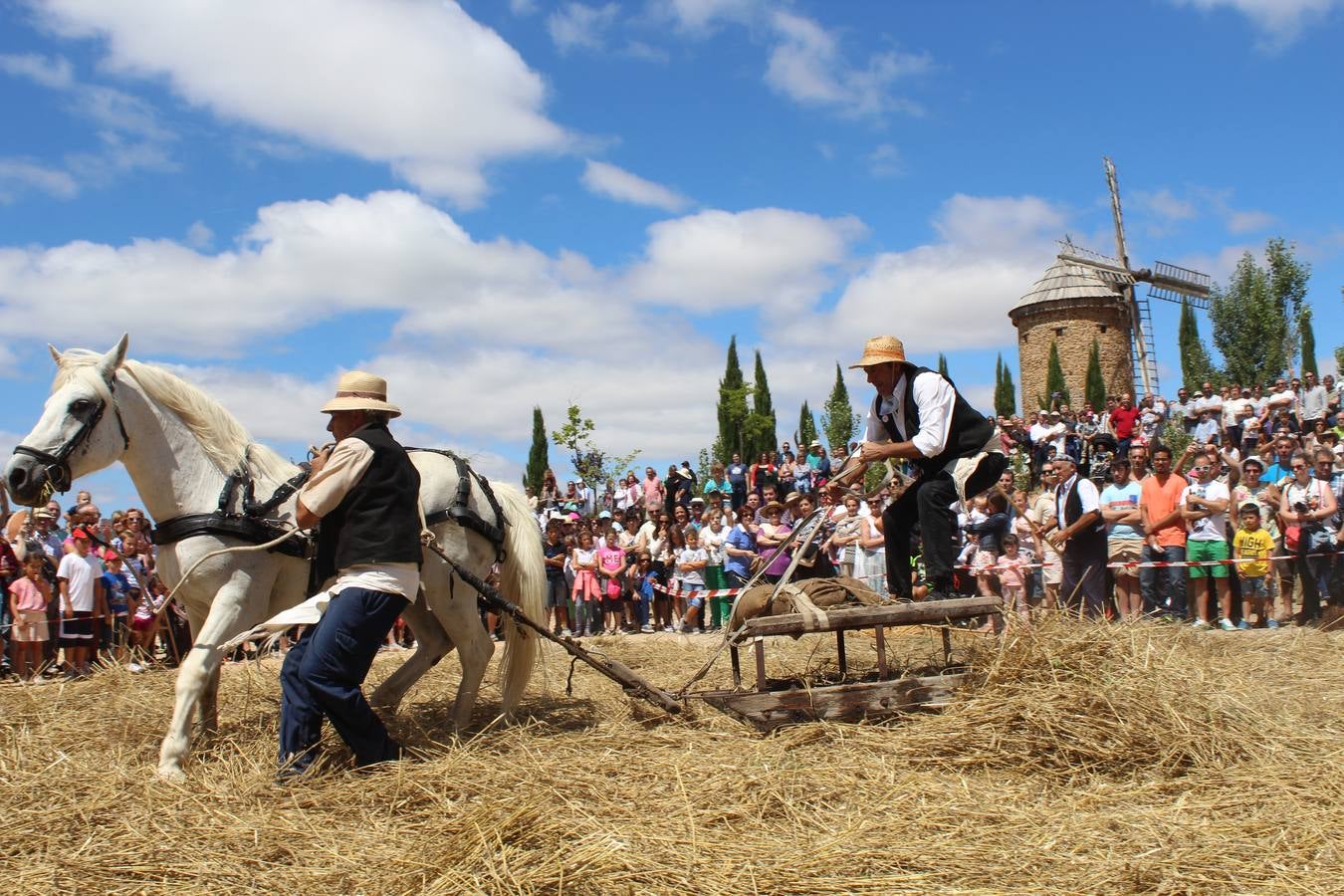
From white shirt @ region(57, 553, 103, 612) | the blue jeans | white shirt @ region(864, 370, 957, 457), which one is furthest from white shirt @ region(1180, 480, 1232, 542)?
white shirt @ region(57, 553, 103, 612)

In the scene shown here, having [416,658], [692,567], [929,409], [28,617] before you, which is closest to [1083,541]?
[929,409]

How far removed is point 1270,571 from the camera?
988cm

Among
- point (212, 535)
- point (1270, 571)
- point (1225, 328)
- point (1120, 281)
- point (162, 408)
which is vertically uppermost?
point (1120, 281)

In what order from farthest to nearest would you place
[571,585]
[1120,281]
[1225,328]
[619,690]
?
[1120,281] < [1225,328] < [571,585] < [619,690]

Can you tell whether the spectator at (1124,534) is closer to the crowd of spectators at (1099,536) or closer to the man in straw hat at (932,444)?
the crowd of spectators at (1099,536)

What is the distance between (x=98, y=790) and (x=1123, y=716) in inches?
175

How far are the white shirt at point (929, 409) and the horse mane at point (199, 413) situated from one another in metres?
3.49

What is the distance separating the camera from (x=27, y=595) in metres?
10.4

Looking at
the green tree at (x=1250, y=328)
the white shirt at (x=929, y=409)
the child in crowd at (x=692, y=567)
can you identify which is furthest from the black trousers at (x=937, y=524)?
the green tree at (x=1250, y=328)

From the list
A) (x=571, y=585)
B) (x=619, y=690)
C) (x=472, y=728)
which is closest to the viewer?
(x=472, y=728)

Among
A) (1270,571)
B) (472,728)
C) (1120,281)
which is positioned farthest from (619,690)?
(1120,281)

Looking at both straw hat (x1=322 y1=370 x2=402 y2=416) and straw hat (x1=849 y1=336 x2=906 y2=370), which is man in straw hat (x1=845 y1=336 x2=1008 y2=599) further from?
straw hat (x1=322 y1=370 x2=402 y2=416)

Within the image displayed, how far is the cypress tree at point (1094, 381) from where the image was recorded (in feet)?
137

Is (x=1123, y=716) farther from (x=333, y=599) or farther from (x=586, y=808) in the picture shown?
(x=333, y=599)
